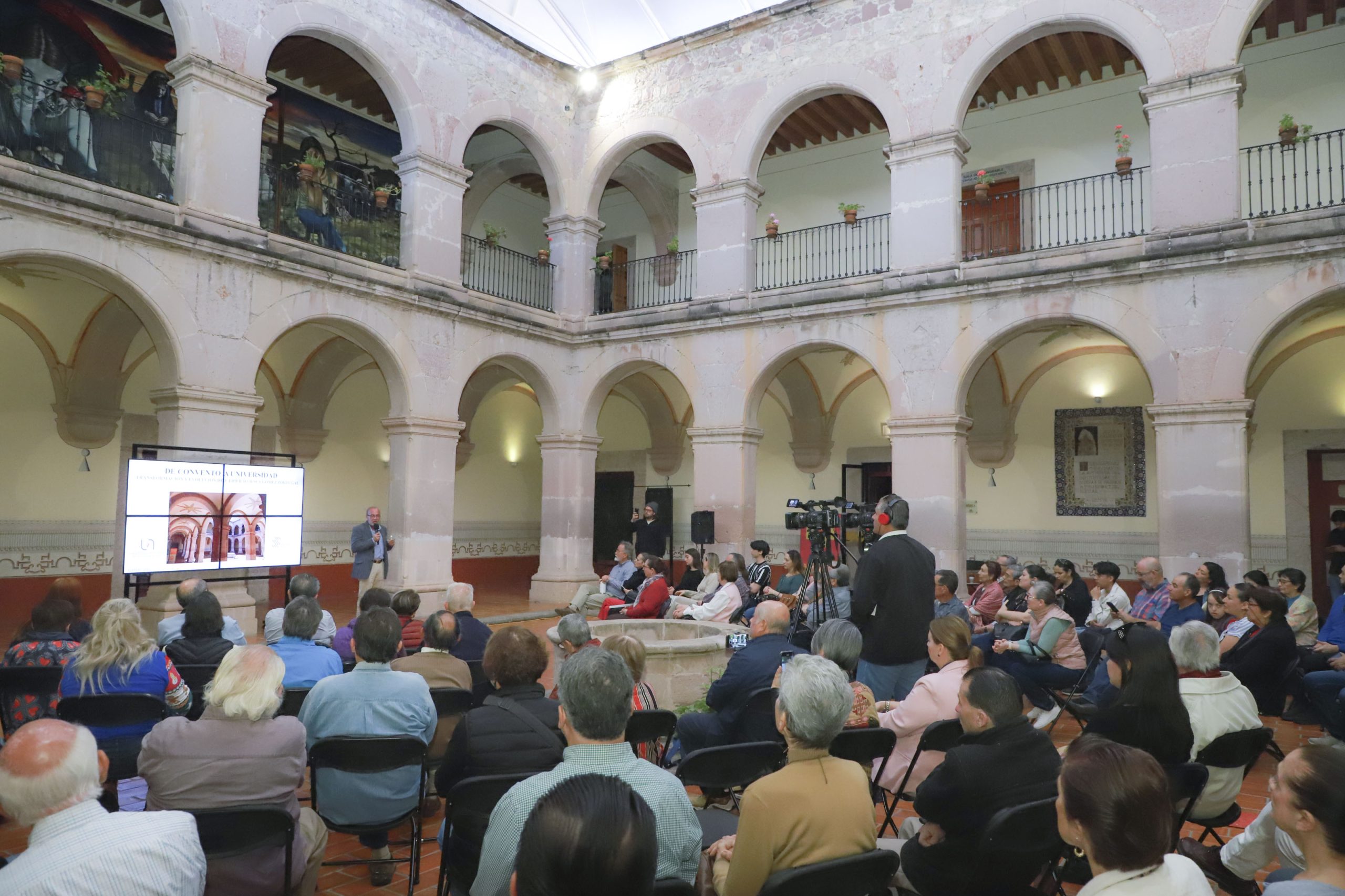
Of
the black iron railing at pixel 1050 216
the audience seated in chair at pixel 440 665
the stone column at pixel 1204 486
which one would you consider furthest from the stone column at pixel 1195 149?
the audience seated in chair at pixel 440 665

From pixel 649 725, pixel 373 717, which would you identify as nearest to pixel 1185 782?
pixel 649 725

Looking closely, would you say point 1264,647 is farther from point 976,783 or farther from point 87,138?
point 87,138

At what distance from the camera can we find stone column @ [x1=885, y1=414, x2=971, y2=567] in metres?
9.68

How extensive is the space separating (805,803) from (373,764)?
1665 millimetres

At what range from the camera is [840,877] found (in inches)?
82.2

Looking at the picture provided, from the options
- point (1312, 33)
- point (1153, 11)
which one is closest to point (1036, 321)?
point (1153, 11)

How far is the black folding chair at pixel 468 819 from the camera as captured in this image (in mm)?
2631

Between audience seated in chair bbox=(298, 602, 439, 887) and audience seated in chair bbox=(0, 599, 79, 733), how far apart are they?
129 cm

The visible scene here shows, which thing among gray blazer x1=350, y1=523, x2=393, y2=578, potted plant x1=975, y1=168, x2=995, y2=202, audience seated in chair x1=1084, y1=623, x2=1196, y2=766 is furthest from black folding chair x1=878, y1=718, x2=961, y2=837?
potted plant x1=975, y1=168, x2=995, y2=202

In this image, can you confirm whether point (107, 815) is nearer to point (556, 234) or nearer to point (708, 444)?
point (708, 444)

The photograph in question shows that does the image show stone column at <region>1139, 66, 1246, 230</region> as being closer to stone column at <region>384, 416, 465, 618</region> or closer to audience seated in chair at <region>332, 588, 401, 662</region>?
audience seated in chair at <region>332, 588, 401, 662</region>

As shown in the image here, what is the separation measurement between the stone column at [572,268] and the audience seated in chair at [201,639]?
8.76 m

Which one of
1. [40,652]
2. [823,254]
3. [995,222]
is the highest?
[995,222]

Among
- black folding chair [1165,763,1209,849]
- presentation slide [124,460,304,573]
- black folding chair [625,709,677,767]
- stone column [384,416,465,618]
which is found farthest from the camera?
stone column [384,416,465,618]
